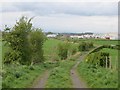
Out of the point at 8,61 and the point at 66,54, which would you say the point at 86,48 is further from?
the point at 8,61

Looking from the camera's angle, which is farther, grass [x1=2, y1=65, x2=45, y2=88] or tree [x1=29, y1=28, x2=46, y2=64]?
tree [x1=29, y1=28, x2=46, y2=64]

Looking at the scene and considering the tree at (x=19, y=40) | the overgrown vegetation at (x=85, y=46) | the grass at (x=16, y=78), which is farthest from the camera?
the overgrown vegetation at (x=85, y=46)

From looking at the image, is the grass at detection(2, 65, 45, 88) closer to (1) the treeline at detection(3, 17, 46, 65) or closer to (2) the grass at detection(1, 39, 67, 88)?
(2) the grass at detection(1, 39, 67, 88)

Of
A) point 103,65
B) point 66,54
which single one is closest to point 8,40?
point 103,65

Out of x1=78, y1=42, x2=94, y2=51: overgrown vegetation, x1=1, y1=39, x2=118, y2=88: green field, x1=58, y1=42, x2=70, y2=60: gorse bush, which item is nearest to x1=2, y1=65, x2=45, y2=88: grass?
x1=1, y1=39, x2=118, y2=88: green field

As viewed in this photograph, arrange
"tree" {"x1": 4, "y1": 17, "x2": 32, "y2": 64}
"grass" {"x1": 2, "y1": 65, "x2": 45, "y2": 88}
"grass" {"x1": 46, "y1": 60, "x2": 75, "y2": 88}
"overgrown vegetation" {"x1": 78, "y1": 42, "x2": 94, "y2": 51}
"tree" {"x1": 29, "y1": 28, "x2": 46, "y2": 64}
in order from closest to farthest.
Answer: "grass" {"x1": 2, "y1": 65, "x2": 45, "y2": 88} → "grass" {"x1": 46, "y1": 60, "x2": 75, "y2": 88} → "tree" {"x1": 4, "y1": 17, "x2": 32, "y2": 64} → "tree" {"x1": 29, "y1": 28, "x2": 46, "y2": 64} → "overgrown vegetation" {"x1": 78, "y1": 42, "x2": 94, "y2": 51}

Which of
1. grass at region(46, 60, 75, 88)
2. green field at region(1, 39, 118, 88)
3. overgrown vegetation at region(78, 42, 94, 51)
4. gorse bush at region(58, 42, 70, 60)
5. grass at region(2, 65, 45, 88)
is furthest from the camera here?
overgrown vegetation at region(78, 42, 94, 51)

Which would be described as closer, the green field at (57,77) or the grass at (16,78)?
the grass at (16,78)

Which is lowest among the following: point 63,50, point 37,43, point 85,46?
point 85,46

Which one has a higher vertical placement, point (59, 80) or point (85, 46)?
point (59, 80)

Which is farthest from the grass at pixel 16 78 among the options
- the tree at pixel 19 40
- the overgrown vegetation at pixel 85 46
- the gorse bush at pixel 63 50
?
the overgrown vegetation at pixel 85 46

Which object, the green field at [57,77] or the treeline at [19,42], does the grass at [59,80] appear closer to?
the green field at [57,77]

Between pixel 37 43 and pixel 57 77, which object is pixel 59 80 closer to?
pixel 57 77

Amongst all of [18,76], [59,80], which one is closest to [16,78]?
[18,76]
